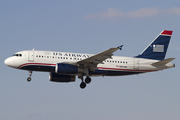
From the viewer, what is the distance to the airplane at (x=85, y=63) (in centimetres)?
4281

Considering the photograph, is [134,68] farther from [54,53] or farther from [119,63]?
[54,53]

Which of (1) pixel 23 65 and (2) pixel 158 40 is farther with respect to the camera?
(2) pixel 158 40

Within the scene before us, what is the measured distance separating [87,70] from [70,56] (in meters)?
2.71

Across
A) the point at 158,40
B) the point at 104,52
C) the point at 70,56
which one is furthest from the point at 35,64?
the point at 158,40

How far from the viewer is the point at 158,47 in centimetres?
4891

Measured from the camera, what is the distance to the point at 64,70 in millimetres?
42438

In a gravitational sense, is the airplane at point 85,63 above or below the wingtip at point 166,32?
below

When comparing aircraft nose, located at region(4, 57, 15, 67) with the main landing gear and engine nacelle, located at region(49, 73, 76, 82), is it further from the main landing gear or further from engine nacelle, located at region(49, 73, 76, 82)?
the main landing gear

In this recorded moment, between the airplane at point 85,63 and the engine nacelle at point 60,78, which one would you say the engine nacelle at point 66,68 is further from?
the engine nacelle at point 60,78

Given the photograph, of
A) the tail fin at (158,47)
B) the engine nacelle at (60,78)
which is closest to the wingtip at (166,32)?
the tail fin at (158,47)

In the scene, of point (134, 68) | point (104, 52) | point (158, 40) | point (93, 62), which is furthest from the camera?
point (158, 40)

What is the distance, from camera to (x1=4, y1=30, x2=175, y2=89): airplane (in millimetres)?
42812

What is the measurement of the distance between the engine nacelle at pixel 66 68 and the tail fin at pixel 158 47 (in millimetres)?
9485

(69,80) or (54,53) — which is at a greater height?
(54,53)
